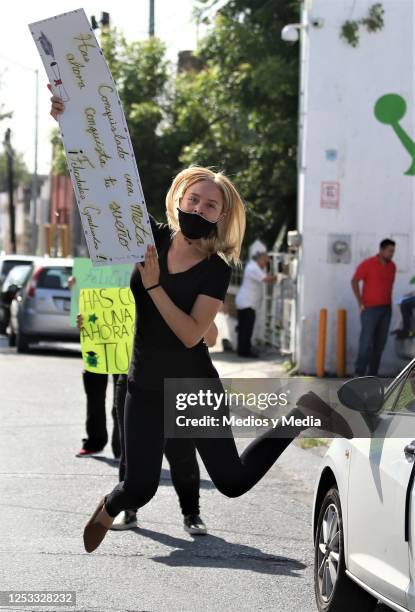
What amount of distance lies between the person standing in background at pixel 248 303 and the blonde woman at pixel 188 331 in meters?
15.7

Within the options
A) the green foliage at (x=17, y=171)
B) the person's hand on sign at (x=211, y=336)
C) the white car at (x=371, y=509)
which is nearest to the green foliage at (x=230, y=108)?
the person's hand on sign at (x=211, y=336)

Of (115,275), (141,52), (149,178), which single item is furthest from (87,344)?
(141,52)

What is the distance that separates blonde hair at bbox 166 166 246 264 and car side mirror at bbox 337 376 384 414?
2.85ft

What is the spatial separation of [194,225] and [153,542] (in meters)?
2.42

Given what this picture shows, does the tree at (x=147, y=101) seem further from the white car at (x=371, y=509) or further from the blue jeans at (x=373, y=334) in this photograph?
the white car at (x=371, y=509)

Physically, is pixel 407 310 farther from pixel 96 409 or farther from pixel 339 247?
pixel 96 409

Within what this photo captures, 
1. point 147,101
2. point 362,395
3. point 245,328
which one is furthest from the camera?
point 147,101

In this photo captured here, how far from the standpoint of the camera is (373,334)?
18.1 m

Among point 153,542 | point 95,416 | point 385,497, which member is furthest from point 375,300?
point 385,497

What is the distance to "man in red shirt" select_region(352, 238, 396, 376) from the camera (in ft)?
58.6

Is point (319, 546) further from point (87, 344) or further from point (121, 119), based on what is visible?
point (87, 344)

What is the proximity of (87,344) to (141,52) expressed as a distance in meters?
22.0

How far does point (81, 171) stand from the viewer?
18.5 ft

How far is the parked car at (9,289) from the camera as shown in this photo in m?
27.5
